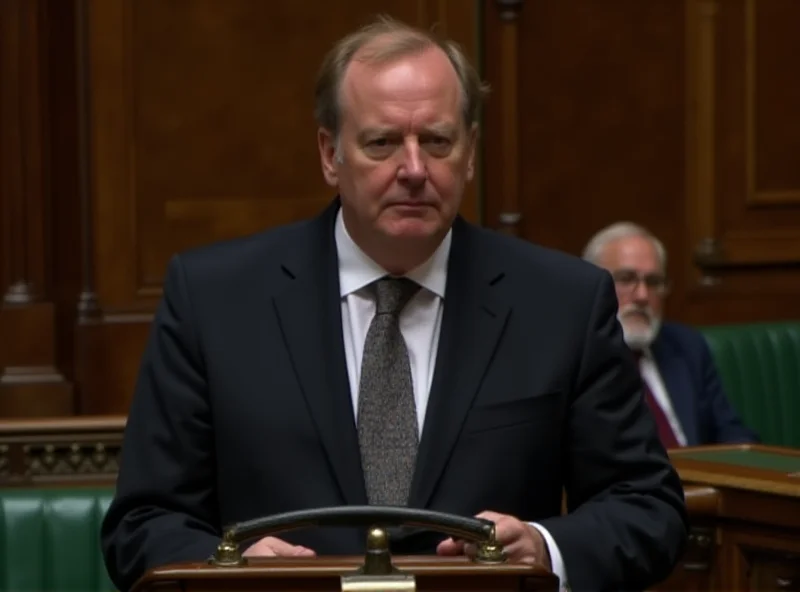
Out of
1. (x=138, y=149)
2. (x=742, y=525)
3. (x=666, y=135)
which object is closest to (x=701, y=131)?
(x=666, y=135)

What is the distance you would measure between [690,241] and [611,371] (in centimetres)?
375

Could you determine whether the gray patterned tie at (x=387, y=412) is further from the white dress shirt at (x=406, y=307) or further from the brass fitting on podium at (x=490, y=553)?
the brass fitting on podium at (x=490, y=553)

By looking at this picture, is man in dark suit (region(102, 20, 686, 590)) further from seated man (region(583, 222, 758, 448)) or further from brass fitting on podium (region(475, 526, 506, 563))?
seated man (region(583, 222, 758, 448))

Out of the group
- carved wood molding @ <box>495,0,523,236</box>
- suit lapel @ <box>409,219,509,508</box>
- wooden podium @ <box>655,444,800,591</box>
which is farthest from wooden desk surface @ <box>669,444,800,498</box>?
carved wood molding @ <box>495,0,523,236</box>

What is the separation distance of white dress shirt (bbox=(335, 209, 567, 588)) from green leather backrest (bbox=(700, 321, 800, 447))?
3176mm

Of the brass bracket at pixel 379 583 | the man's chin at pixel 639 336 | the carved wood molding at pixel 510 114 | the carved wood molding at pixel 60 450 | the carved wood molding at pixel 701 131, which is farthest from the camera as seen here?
the carved wood molding at pixel 701 131

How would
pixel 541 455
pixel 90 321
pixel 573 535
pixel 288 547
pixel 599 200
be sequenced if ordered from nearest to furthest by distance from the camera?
pixel 288 547 < pixel 573 535 < pixel 541 455 < pixel 90 321 < pixel 599 200

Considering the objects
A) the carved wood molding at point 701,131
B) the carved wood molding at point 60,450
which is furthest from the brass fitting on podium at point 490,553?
the carved wood molding at point 701,131

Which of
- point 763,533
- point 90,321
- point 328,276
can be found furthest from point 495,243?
point 90,321

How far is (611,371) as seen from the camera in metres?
2.62

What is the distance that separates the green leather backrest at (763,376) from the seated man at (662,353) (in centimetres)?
33

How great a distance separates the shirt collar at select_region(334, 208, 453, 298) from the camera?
8.68 ft

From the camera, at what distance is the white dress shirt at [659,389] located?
516 centimetres

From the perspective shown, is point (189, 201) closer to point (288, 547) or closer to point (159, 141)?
point (159, 141)
